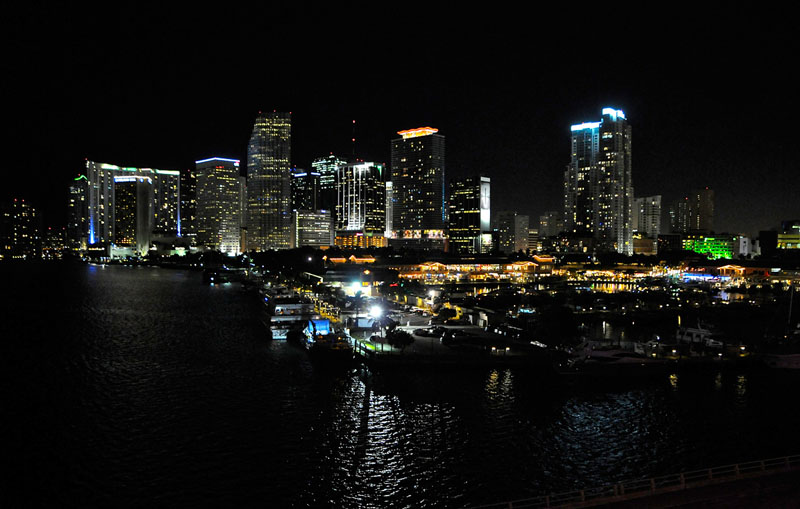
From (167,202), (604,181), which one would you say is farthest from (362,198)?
(604,181)

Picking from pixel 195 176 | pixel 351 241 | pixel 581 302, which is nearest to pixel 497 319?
pixel 581 302

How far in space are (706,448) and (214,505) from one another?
14831mm

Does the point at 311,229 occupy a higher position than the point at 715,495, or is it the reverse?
the point at 311,229

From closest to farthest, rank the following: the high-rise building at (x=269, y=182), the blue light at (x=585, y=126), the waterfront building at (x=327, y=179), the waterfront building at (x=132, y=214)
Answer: the high-rise building at (x=269, y=182), the blue light at (x=585, y=126), the waterfront building at (x=132, y=214), the waterfront building at (x=327, y=179)

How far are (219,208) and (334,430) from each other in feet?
491

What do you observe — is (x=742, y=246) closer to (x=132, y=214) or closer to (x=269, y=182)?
(x=269, y=182)

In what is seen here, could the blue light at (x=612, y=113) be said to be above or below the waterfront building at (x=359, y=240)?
above

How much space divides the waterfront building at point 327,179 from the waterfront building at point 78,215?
67.5 meters

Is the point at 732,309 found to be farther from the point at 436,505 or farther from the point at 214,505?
the point at 214,505

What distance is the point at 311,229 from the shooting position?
516 ft

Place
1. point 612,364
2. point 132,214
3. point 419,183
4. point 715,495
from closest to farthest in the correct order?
point 715,495, point 612,364, point 419,183, point 132,214

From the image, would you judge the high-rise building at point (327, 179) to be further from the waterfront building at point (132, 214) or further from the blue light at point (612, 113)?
the blue light at point (612, 113)

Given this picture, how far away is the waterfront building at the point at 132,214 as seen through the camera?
158 m

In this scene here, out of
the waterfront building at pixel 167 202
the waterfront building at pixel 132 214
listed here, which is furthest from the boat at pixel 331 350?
the waterfront building at pixel 167 202
